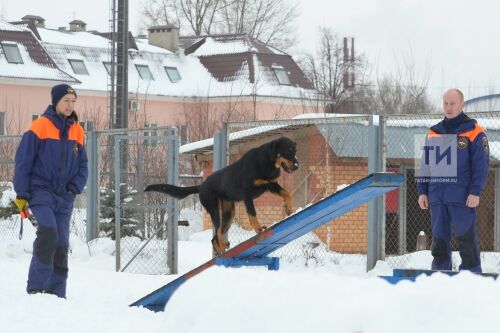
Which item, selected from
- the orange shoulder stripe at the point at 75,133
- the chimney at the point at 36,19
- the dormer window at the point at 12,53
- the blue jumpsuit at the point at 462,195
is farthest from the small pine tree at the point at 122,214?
the chimney at the point at 36,19

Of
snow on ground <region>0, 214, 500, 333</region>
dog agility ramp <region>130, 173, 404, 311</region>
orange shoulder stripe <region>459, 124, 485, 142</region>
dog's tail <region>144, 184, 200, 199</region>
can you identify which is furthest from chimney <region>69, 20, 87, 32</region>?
snow on ground <region>0, 214, 500, 333</region>

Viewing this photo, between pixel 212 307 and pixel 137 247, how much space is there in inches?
312

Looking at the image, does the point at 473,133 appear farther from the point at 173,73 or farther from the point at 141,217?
the point at 173,73

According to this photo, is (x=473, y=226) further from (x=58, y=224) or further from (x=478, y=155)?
(x=58, y=224)

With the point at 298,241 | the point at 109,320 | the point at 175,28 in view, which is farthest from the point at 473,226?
the point at 175,28

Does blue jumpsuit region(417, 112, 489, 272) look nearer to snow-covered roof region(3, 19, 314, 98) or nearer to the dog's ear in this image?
the dog's ear

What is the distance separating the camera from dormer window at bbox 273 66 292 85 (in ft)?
158

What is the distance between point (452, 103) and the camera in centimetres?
757

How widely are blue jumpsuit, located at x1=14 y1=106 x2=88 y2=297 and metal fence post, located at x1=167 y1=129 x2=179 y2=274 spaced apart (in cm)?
309

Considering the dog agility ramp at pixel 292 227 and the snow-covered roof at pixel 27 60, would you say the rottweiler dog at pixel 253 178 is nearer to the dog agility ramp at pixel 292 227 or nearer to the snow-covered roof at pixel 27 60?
the dog agility ramp at pixel 292 227

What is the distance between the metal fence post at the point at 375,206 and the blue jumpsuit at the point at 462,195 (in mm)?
2329

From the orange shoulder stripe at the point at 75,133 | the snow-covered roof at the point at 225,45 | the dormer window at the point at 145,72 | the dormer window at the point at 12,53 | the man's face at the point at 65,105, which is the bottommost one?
the orange shoulder stripe at the point at 75,133

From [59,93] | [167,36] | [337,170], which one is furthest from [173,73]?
[59,93]

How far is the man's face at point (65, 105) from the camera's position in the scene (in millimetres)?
7562
